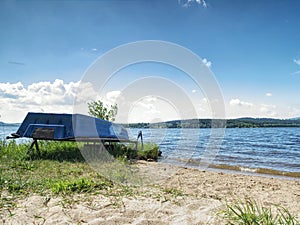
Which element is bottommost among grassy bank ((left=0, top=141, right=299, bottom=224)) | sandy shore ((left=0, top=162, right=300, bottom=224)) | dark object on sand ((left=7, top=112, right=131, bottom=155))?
sandy shore ((left=0, top=162, right=300, bottom=224))

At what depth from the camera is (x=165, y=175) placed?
22.0 ft

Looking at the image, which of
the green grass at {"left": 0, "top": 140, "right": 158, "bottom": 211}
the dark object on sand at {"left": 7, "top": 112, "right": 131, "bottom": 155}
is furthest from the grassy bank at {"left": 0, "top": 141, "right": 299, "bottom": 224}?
the dark object on sand at {"left": 7, "top": 112, "right": 131, "bottom": 155}

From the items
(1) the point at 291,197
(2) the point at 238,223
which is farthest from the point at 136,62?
(2) the point at 238,223

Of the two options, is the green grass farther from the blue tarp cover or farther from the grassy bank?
the blue tarp cover

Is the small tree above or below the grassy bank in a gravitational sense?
above

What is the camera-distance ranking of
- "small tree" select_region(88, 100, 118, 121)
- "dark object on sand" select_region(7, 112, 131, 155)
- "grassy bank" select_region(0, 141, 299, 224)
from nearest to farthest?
"grassy bank" select_region(0, 141, 299, 224), "dark object on sand" select_region(7, 112, 131, 155), "small tree" select_region(88, 100, 118, 121)

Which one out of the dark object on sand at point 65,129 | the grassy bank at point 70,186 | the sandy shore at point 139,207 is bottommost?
the sandy shore at point 139,207

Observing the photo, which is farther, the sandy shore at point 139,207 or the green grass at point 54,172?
the green grass at point 54,172

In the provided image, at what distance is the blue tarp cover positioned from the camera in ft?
27.4

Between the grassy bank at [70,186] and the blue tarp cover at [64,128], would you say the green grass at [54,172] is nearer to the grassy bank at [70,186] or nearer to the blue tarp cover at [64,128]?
the grassy bank at [70,186]

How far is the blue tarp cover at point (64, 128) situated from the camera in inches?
328

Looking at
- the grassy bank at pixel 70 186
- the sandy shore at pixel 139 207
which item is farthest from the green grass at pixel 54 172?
the sandy shore at pixel 139 207

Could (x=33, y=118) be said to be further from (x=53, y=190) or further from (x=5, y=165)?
(x=53, y=190)

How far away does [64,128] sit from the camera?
340 inches
